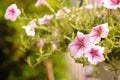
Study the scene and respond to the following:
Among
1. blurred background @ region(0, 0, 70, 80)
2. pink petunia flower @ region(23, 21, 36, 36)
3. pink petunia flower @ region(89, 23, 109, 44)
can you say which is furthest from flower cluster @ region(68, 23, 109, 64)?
blurred background @ region(0, 0, 70, 80)

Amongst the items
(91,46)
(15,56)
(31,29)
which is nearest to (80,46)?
(91,46)

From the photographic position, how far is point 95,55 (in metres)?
0.69

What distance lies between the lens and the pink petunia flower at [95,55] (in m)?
0.69

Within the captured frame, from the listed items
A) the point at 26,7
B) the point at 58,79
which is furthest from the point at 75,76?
the point at 26,7

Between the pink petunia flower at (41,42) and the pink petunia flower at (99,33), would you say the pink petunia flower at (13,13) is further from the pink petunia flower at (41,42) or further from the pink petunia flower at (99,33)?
the pink petunia flower at (99,33)

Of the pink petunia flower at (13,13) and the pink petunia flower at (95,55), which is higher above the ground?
the pink petunia flower at (13,13)

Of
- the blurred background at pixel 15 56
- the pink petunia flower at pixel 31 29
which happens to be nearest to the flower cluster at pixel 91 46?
the pink petunia flower at pixel 31 29

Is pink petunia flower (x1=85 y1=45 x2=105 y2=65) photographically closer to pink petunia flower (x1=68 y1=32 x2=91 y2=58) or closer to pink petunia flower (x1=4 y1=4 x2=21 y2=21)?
pink petunia flower (x1=68 y1=32 x2=91 y2=58)

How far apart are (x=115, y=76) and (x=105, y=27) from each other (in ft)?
0.36

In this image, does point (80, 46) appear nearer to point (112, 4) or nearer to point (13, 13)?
point (112, 4)

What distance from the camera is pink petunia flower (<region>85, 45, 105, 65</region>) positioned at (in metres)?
0.69

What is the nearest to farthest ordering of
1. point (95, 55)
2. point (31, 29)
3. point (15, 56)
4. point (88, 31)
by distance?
point (95, 55) → point (88, 31) → point (31, 29) → point (15, 56)

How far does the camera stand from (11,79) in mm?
2041

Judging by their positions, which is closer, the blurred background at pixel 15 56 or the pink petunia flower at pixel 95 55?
the pink petunia flower at pixel 95 55
